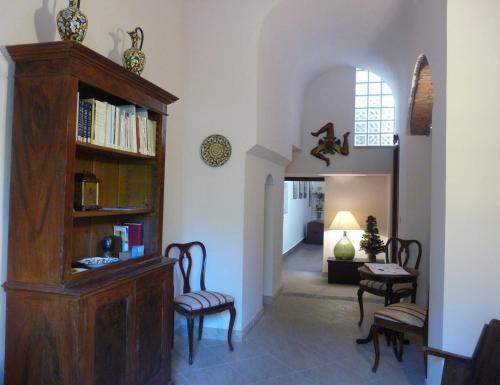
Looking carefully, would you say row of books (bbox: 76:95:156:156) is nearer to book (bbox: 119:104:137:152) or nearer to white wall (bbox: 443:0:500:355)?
book (bbox: 119:104:137:152)

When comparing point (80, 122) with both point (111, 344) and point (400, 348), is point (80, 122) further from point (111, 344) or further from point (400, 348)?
point (400, 348)

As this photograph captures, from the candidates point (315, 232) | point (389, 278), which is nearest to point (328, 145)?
point (389, 278)

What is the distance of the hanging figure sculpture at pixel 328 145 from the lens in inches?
251

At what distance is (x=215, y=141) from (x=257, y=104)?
0.55 metres

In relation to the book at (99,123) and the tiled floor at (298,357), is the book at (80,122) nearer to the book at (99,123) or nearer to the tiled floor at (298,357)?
the book at (99,123)

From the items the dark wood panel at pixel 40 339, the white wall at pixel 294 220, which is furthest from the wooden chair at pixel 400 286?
the white wall at pixel 294 220

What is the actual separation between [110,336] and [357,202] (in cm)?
565

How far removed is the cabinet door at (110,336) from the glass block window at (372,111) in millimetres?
5161

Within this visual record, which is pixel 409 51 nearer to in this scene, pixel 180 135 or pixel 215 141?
pixel 215 141

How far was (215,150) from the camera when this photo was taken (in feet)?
12.2

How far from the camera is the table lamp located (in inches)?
249

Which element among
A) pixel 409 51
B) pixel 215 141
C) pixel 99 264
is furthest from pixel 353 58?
pixel 99 264

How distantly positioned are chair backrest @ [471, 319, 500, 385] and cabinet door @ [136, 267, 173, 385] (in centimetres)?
181

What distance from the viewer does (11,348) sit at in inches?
71.0
